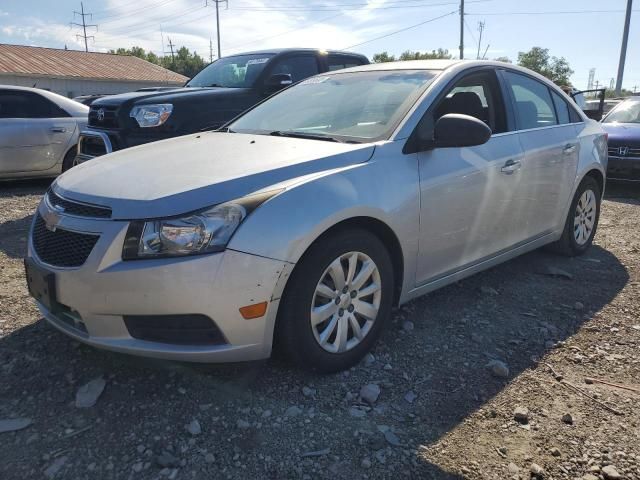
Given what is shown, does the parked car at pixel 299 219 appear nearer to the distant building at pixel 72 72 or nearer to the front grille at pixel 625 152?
the front grille at pixel 625 152

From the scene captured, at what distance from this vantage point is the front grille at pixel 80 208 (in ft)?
8.28

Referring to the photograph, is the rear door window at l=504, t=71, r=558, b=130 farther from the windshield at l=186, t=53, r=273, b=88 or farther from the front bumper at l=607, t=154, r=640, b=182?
the front bumper at l=607, t=154, r=640, b=182

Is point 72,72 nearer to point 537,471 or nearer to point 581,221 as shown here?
point 581,221

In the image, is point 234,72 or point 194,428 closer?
point 194,428

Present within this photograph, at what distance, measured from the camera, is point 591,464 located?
7.41 feet

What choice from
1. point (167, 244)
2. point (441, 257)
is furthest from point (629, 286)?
point (167, 244)

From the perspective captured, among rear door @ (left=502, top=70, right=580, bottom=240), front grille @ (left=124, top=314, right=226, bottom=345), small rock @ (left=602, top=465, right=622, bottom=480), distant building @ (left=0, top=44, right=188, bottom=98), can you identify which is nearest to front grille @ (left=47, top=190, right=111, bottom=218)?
front grille @ (left=124, top=314, right=226, bottom=345)

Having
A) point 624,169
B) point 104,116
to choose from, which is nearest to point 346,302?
point 104,116

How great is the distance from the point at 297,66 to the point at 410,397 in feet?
16.1

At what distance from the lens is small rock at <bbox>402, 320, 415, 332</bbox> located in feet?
11.2

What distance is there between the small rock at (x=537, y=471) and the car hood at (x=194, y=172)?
1.63 meters

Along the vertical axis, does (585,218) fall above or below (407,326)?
above

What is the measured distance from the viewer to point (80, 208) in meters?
2.64

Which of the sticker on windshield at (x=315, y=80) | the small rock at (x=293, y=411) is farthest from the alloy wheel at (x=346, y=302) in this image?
the sticker on windshield at (x=315, y=80)
